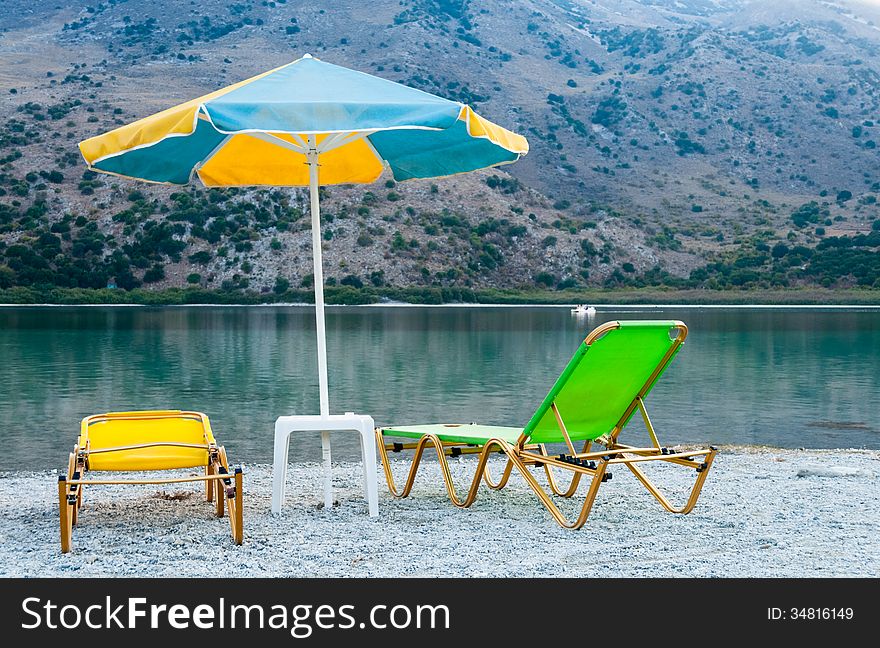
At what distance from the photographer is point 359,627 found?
9.88 feet

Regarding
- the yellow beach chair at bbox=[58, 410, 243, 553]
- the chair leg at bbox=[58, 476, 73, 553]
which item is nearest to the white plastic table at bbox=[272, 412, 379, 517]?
the yellow beach chair at bbox=[58, 410, 243, 553]

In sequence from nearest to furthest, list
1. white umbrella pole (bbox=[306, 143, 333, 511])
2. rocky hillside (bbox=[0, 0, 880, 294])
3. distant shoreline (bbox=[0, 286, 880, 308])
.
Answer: white umbrella pole (bbox=[306, 143, 333, 511]), distant shoreline (bbox=[0, 286, 880, 308]), rocky hillside (bbox=[0, 0, 880, 294])

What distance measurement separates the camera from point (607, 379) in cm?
495

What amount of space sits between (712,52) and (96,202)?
199ft

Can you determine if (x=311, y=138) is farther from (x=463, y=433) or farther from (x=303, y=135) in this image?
(x=463, y=433)

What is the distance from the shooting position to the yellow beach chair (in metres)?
4.34

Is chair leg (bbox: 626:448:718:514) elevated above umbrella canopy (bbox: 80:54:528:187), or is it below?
below

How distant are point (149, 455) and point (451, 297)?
182 ft

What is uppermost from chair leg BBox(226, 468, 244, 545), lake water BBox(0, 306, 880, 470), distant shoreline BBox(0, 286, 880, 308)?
chair leg BBox(226, 468, 244, 545)

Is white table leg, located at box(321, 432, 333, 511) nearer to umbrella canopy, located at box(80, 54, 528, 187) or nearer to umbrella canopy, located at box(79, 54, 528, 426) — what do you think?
umbrella canopy, located at box(79, 54, 528, 426)

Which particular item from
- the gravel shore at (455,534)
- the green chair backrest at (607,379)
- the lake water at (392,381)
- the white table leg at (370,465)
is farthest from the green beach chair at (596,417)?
the lake water at (392,381)

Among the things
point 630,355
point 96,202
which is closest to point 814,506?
point 630,355

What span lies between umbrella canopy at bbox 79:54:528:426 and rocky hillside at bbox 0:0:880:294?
5124cm

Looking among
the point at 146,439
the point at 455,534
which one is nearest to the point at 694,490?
the point at 455,534
